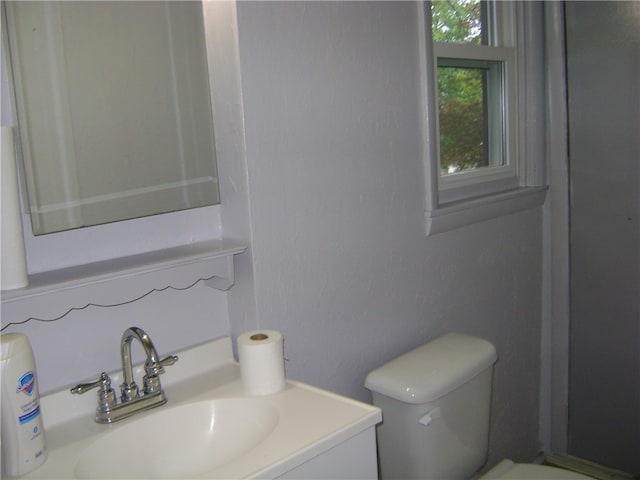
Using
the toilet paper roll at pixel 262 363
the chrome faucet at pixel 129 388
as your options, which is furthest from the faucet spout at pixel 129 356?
the toilet paper roll at pixel 262 363

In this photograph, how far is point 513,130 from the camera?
2234mm

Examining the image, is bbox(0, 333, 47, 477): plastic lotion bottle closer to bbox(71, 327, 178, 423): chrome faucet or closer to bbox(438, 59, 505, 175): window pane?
bbox(71, 327, 178, 423): chrome faucet

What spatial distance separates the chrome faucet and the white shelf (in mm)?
92

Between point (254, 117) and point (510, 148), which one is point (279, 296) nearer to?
point (254, 117)

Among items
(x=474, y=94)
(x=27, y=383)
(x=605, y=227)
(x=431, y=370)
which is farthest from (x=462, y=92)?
(x=27, y=383)

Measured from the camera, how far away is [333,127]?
4.98 ft

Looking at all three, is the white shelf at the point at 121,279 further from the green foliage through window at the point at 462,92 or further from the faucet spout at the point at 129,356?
the green foliage through window at the point at 462,92

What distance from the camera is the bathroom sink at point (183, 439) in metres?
1.18

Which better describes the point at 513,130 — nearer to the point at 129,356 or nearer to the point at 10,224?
the point at 129,356

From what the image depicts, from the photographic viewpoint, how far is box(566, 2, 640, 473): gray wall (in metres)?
2.10

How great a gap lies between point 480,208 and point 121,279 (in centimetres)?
115

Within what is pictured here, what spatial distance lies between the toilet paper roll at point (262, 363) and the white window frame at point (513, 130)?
76 centimetres

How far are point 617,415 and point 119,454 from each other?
5.94 feet

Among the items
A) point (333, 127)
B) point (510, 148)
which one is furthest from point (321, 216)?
point (510, 148)
